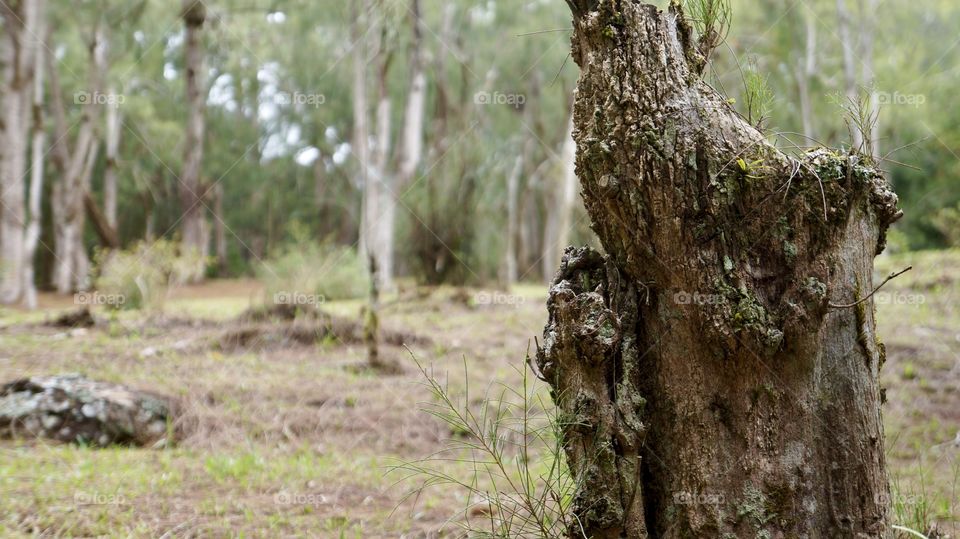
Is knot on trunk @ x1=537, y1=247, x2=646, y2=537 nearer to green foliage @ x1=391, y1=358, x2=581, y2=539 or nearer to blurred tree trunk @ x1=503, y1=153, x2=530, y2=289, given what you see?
green foliage @ x1=391, y1=358, x2=581, y2=539

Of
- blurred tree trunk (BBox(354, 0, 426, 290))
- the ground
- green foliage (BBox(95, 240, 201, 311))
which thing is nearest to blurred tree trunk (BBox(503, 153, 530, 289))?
blurred tree trunk (BBox(354, 0, 426, 290))

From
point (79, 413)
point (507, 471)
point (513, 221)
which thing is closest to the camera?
point (507, 471)

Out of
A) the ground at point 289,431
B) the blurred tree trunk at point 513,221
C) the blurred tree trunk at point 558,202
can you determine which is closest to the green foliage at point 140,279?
the ground at point 289,431

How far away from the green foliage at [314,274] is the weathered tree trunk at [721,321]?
8.01 metres

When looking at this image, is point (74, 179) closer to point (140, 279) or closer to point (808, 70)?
point (140, 279)

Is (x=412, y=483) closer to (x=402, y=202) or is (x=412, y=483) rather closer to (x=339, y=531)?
(x=339, y=531)

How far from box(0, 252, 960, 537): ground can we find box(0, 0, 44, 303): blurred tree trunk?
1.27 meters

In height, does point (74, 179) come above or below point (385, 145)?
below

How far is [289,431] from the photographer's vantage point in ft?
20.1

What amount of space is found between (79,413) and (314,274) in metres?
6.12

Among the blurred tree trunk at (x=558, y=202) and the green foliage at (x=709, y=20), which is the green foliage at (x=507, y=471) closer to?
the green foliage at (x=709, y=20)

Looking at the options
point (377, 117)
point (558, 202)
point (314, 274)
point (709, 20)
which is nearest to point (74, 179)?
point (377, 117)

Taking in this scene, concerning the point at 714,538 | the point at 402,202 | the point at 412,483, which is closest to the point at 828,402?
the point at 714,538

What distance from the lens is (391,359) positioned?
26.6ft
